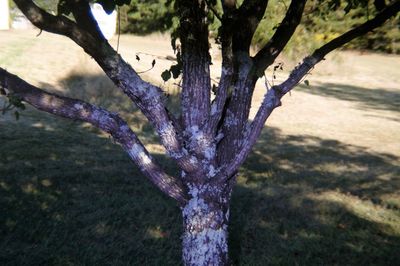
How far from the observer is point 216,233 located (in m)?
3.43

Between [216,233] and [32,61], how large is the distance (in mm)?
13763

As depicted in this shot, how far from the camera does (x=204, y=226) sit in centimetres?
340

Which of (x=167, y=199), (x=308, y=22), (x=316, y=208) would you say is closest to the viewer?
(x=167, y=199)

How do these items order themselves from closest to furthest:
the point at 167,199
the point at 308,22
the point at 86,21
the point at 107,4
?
1. the point at 107,4
2. the point at 86,21
3. the point at 167,199
4. the point at 308,22

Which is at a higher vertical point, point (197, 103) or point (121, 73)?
point (121, 73)

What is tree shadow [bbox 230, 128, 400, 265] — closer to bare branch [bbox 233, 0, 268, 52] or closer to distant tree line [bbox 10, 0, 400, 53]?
distant tree line [bbox 10, 0, 400, 53]

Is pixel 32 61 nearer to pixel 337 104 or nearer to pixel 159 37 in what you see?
pixel 337 104

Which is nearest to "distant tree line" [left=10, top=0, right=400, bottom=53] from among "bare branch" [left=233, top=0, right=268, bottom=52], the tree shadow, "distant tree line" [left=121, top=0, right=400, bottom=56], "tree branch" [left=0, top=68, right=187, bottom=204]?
"distant tree line" [left=121, top=0, right=400, bottom=56]

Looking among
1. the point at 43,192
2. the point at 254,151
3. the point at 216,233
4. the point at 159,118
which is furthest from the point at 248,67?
the point at 254,151

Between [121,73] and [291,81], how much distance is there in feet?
4.20

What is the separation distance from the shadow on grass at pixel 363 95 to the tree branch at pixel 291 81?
1355 cm

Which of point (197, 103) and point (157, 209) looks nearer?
point (197, 103)

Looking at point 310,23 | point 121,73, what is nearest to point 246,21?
point 121,73

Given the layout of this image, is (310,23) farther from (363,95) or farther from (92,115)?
(92,115)
